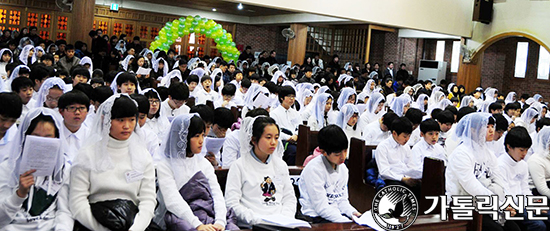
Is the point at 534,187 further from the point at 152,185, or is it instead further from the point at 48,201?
the point at 48,201

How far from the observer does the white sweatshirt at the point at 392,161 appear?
4660 mm

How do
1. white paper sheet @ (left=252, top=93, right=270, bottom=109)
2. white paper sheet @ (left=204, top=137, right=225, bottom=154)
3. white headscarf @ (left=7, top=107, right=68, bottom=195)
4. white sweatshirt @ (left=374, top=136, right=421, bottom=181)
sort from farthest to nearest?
white paper sheet @ (left=252, top=93, right=270, bottom=109) < white sweatshirt @ (left=374, top=136, right=421, bottom=181) < white paper sheet @ (left=204, top=137, right=225, bottom=154) < white headscarf @ (left=7, top=107, right=68, bottom=195)

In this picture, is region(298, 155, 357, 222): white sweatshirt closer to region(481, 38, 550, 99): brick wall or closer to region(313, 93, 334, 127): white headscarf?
region(313, 93, 334, 127): white headscarf

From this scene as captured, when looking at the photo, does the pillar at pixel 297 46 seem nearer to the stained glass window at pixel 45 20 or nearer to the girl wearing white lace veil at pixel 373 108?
the girl wearing white lace veil at pixel 373 108

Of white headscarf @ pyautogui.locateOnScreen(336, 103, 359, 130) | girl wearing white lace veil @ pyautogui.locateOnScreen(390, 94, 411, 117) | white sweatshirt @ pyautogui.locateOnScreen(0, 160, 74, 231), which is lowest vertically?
white sweatshirt @ pyautogui.locateOnScreen(0, 160, 74, 231)

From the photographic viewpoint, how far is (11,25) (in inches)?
630

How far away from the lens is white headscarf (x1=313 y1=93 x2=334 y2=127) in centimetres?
733

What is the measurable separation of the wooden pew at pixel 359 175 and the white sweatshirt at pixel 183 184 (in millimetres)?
2119

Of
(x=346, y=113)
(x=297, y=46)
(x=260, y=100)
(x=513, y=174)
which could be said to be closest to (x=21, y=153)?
(x=513, y=174)

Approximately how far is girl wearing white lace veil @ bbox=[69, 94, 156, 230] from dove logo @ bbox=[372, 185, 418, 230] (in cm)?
131

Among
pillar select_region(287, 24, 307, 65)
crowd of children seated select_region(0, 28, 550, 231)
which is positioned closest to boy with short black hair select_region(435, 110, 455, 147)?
crowd of children seated select_region(0, 28, 550, 231)

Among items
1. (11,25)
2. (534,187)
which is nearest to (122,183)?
(534,187)

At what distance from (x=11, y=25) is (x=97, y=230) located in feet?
51.8

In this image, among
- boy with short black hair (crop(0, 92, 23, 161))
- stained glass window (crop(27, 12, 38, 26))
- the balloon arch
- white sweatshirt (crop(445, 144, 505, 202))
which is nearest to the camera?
boy with short black hair (crop(0, 92, 23, 161))
